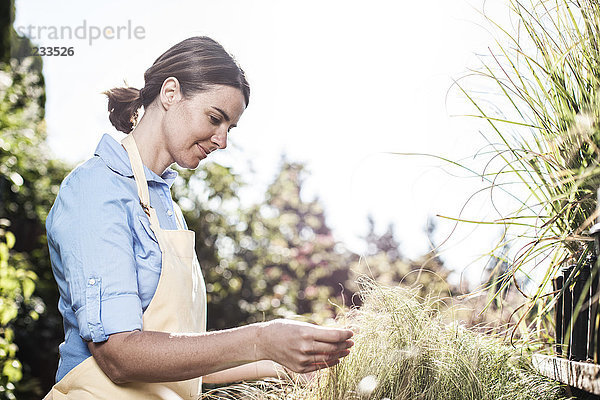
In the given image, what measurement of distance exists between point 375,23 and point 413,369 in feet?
12.5

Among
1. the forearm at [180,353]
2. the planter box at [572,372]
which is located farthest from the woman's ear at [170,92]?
the planter box at [572,372]

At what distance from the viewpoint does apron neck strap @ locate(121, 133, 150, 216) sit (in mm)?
1383

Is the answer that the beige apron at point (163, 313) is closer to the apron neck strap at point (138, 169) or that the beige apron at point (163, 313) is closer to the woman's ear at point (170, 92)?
the apron neck strap at point (138, 169)

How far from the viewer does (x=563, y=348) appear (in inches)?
41.5

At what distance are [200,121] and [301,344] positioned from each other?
723mm

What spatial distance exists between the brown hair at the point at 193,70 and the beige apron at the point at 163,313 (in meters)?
0.20

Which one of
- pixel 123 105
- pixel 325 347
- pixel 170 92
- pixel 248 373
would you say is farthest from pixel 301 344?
pixel 123 105

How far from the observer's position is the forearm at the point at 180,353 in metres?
1.05

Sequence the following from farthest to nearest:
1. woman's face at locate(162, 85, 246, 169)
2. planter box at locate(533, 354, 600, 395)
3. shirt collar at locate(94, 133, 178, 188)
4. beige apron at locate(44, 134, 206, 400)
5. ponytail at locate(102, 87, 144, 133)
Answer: ponytail at locate(102, 87, 144, 133)
woman's face at locate(162, 85, 246, 169)
shirt collar at locate(94, 133, 178, 188)
beige apron at locate(44, 134, 206, 400)
planter box at locate(533, 354, 600, 395)

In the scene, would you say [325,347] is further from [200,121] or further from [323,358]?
[200,121]

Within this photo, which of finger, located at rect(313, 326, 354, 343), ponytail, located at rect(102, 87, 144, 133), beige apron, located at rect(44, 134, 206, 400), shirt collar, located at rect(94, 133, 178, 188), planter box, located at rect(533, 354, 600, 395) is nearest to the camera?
planter box, located at rect(533, 354, 600, 395)

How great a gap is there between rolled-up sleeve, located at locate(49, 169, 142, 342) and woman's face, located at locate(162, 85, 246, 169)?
0.99 ft

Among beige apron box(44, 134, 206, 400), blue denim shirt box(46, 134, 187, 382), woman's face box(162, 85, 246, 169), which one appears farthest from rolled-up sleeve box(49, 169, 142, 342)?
woman's face box(162, 85, 246, 169)

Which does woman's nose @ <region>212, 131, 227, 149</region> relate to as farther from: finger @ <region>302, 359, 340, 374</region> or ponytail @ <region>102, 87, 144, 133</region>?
finger @ <region>302, 359, 340, 374</region>
